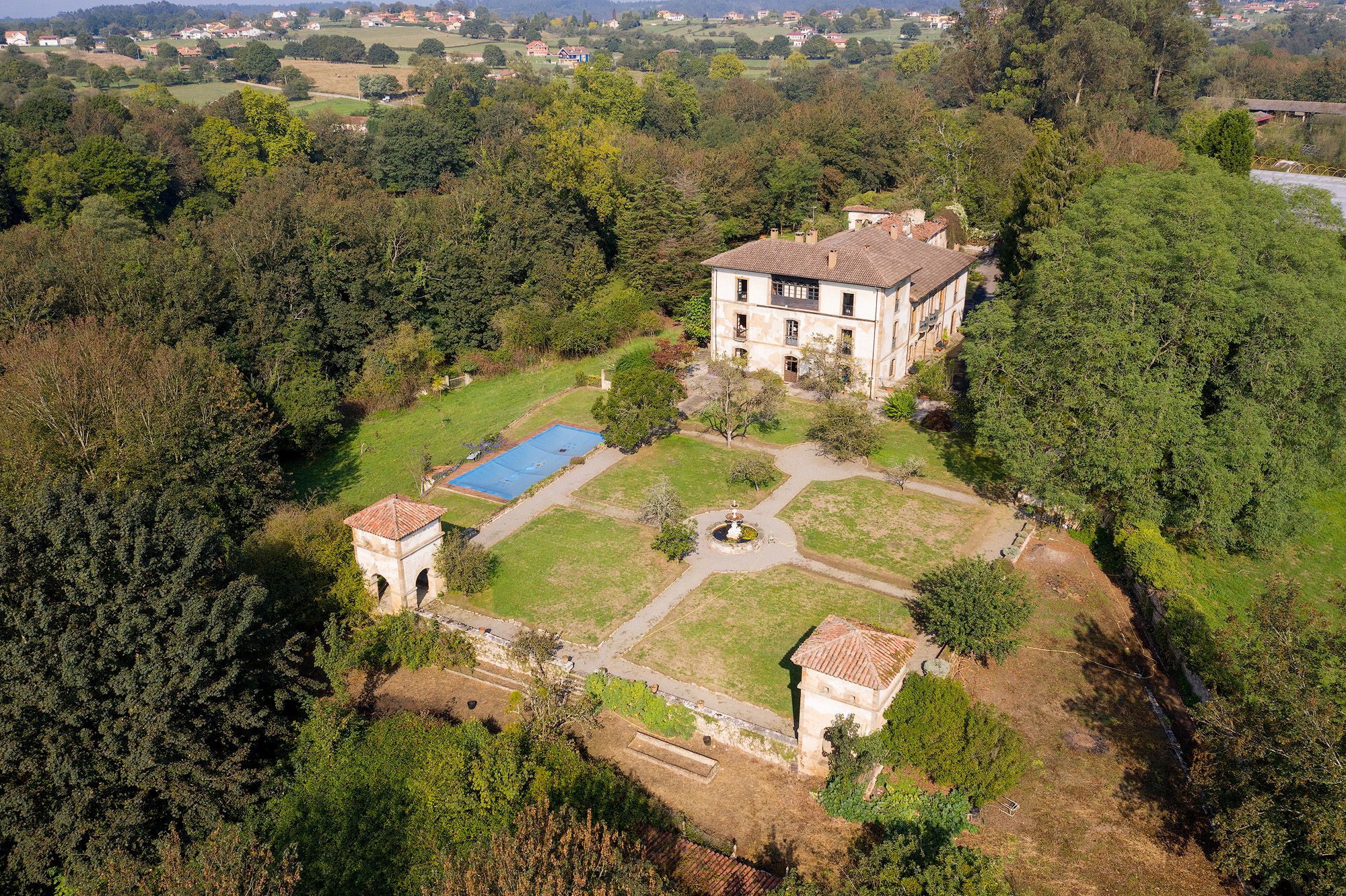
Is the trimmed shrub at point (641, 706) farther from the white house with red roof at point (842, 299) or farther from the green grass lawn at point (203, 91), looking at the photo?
the green grass lawn at point (203, 91)

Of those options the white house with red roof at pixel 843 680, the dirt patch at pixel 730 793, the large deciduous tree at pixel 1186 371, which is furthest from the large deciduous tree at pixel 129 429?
the large deciduous tree at pixel 1186 371

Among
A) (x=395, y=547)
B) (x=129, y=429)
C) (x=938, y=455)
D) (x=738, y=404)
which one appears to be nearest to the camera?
(x=395, y=547)

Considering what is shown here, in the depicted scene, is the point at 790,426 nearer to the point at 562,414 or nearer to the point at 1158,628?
the point at 562,414

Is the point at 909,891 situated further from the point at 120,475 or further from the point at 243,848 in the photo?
the point at 120,475

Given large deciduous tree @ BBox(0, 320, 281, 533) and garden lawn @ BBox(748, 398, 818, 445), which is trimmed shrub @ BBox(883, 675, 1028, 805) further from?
large deciduous tree @ BBox(0, 320, 281, 533)

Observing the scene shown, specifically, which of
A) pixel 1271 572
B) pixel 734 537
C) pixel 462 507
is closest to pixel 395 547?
pixel 462 507

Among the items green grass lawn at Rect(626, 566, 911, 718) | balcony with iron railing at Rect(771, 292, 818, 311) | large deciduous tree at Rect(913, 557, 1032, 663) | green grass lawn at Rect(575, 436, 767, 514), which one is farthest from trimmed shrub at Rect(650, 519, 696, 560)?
balcony with iron railing at Rect(771, 292, 818, 311)
